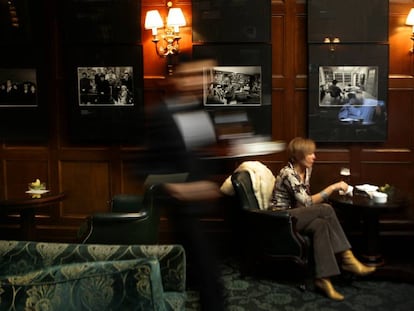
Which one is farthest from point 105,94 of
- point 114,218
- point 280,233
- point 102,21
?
point 280,233

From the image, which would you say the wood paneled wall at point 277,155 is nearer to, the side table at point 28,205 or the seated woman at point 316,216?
the side table at point 28,205

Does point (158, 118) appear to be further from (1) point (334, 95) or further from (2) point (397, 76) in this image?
(2) point (397, 76)

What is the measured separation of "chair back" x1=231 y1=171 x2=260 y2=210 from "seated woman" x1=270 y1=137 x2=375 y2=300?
180mm

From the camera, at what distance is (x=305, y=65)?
5441 mm

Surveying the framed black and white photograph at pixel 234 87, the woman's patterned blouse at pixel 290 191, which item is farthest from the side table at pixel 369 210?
the framed black and white photograph at pixel 234 87

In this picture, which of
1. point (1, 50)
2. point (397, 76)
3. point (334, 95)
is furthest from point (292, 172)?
point (1, 50)

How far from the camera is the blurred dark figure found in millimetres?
2531

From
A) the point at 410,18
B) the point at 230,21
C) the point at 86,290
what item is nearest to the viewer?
the point at 86,290

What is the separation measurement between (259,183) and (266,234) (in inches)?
22.0

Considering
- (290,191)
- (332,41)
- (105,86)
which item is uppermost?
(332,41)

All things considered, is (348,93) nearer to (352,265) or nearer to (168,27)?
(352,265)

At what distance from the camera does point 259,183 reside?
196 inches

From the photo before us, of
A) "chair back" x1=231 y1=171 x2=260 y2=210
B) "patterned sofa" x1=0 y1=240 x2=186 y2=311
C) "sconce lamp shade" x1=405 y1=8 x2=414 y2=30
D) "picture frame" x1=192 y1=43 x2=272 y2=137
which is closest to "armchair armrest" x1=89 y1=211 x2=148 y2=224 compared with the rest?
"chair back" x1=231 y1=171 x2=260 y2=210

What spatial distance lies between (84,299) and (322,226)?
290cm
